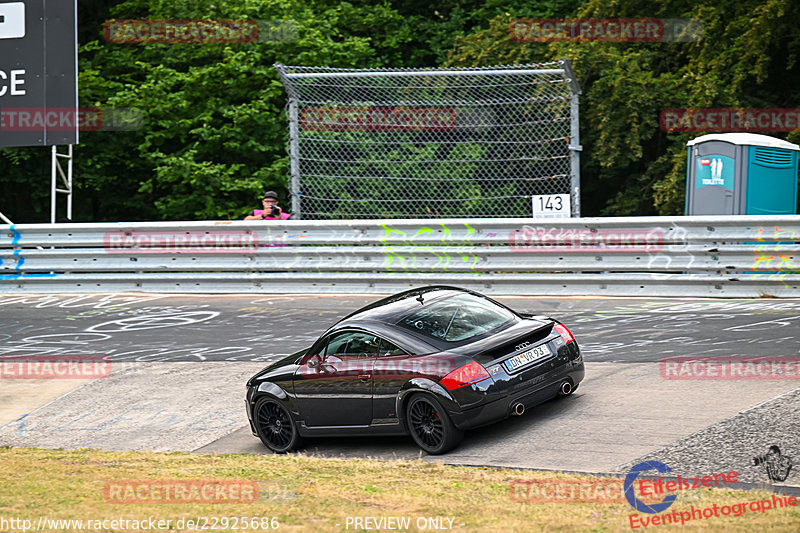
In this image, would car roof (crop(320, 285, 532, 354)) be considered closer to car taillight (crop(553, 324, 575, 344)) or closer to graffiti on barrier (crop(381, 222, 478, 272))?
car taillight (crop(553, 324, 575, 344))

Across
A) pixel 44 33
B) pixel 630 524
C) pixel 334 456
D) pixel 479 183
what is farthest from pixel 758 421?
pixel 44 33

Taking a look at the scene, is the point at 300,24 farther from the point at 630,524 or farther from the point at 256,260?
the point at 630,524

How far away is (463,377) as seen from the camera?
827cm

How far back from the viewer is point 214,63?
76.0 feet

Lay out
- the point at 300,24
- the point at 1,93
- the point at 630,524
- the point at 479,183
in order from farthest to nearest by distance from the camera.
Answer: the point at 300,24, the point at 1,93, the point at 479,183, the point at 630,524

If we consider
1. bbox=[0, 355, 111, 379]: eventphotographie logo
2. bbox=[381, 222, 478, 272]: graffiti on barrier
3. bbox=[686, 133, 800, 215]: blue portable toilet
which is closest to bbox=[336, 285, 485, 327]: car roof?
bbox=[0, 355, 111, 379]: eventphotographie logo

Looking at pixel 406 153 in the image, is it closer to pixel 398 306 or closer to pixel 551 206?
pixel 551 206

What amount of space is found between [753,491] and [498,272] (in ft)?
29.0

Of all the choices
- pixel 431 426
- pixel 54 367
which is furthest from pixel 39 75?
pixel 431 426

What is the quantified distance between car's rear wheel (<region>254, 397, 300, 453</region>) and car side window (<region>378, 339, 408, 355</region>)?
3.78 ft

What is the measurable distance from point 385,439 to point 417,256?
20.2 ft

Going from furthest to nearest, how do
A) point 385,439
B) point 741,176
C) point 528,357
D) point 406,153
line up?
1. point 406,153
2. point 741,176
3. point 385,439
4. point 528,357

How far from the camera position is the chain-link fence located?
52.3ft

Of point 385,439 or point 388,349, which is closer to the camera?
point 388,349
